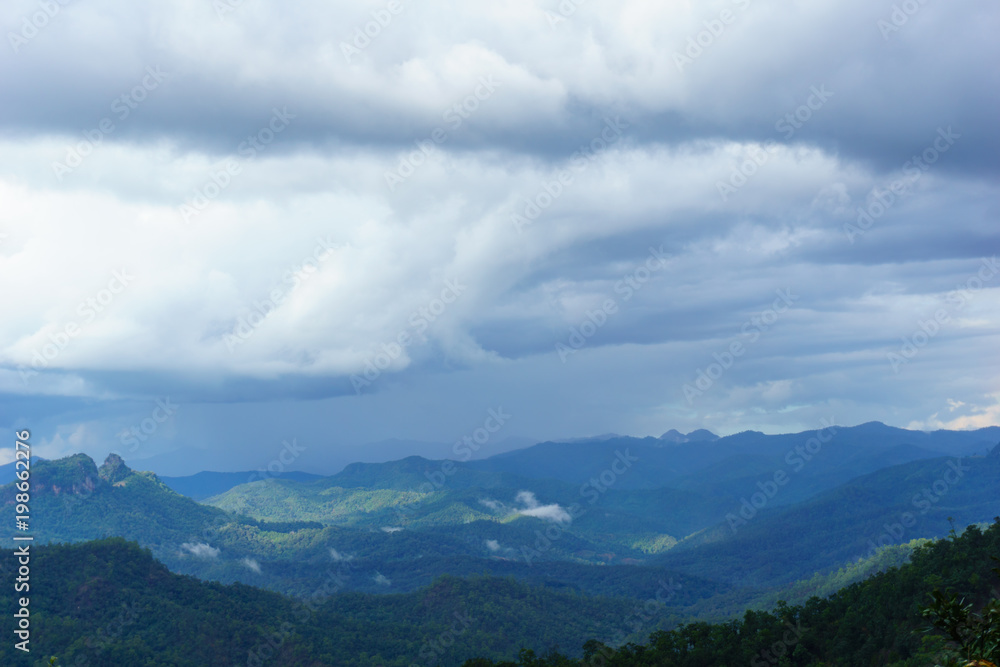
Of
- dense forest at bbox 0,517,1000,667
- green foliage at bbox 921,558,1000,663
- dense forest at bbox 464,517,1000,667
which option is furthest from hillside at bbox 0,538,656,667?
green foliage at bbox 921,558,1000,663

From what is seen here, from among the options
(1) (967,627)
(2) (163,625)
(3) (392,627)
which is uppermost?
(1) (967,627)

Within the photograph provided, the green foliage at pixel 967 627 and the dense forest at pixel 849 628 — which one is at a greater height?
the green foliage at pixel 967 627

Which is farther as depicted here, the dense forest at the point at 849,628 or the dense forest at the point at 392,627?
the dense forest at the point at 392,627

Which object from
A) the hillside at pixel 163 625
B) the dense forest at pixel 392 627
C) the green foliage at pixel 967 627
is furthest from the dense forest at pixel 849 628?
the hillside at pixel 163 625

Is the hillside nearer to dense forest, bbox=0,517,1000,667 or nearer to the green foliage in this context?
dense forest, bbox=0,517,1000,667

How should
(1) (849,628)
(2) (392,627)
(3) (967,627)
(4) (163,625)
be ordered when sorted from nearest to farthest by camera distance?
1. (3) (967,627)
2. (1) (849,628)
3. (4) (163,625)
4. (2) (392,627)

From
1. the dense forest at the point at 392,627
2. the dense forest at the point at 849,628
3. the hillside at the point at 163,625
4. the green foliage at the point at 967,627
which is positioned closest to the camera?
the green foliage at the point at 967,627

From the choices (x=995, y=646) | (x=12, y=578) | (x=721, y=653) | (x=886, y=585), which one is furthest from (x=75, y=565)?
(x=995, y=646)

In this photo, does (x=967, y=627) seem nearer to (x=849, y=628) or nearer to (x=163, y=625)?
(x=849, y=628)

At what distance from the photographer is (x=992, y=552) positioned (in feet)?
292

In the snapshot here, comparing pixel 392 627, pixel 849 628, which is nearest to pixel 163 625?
pixel 392 627

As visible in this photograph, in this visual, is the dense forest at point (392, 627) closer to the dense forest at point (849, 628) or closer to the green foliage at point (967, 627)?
the green foliage at point (967, 627)

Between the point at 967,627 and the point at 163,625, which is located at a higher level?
the point at 967,627

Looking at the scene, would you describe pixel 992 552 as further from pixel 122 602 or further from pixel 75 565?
pixel 75 565
